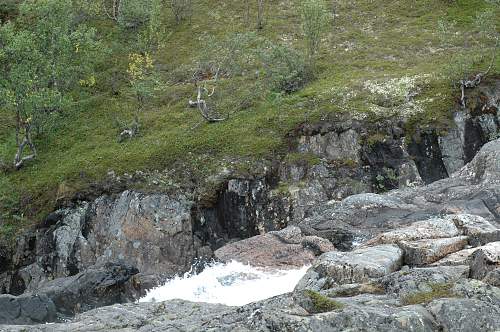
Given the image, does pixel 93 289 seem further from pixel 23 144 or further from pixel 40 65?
pixel 40 65

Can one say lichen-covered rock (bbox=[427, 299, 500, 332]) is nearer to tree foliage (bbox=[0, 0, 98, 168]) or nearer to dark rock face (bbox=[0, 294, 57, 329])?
dark rock face (bbox=[0, 294, 57, 329])

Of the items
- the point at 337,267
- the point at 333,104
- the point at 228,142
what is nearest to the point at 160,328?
the point at 337,267

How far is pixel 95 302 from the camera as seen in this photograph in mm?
24250

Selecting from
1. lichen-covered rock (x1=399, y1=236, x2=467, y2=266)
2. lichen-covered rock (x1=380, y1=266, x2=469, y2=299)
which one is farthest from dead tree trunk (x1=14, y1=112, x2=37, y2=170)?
lichen-covered rock (x1=380, y1=266, x2=469, y2=299)

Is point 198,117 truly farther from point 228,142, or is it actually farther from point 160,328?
point 160,328

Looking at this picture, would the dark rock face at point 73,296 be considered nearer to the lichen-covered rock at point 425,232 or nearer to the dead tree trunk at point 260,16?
the lichen-covered rock at point 425,232

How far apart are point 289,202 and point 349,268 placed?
12697mm

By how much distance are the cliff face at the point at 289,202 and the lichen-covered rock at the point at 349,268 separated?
676cm

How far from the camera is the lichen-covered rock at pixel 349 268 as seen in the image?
1622 cm

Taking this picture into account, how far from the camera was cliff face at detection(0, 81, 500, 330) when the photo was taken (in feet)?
84.2

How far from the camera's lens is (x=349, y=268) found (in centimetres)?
1655

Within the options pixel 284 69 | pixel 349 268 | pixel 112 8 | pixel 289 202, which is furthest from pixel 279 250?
pixel 112 8

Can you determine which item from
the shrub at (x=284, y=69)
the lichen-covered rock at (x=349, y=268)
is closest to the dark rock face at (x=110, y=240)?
the shrub at (x=284, y=69)

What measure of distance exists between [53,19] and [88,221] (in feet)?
45.6
